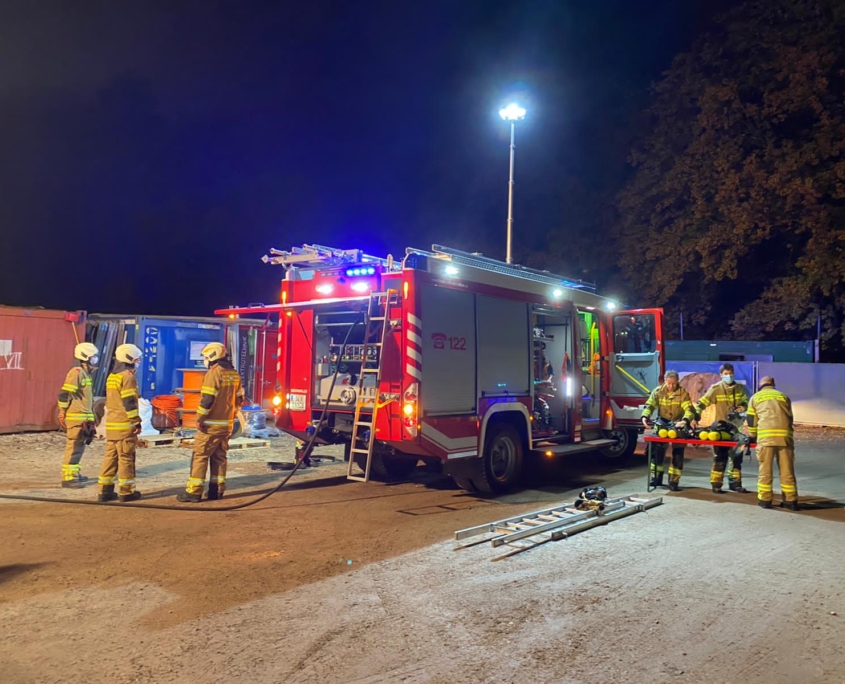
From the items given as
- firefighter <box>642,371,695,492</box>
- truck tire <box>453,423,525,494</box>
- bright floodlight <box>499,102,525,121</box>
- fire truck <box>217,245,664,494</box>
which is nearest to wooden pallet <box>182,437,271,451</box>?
fire truck <box>217,245,664,494</box>

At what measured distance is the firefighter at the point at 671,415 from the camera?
8266 mm

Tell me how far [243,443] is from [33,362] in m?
4.44

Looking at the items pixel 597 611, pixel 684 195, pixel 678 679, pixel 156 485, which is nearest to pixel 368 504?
pixel 156 485

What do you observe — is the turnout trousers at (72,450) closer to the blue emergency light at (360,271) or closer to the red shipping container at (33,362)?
the blue emergency light at (360,271)

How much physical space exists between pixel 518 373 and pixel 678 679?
520 cm

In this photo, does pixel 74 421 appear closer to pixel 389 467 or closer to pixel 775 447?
pixel 389 467

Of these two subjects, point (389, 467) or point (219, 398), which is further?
point (389, 467)

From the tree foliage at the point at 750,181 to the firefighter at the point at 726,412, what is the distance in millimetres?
14178

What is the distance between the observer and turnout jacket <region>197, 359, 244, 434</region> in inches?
283

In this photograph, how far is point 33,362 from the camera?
1245cm

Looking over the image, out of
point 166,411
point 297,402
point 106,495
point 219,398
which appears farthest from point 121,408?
point 166,411

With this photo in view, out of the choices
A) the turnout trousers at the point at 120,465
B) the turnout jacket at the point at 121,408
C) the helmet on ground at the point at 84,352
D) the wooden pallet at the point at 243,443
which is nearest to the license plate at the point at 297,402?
the turnout jacket at the point at 121,408

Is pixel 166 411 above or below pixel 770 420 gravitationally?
below

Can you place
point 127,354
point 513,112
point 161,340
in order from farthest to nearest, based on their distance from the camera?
point 513,112 < point 161,340 < point 127,354
